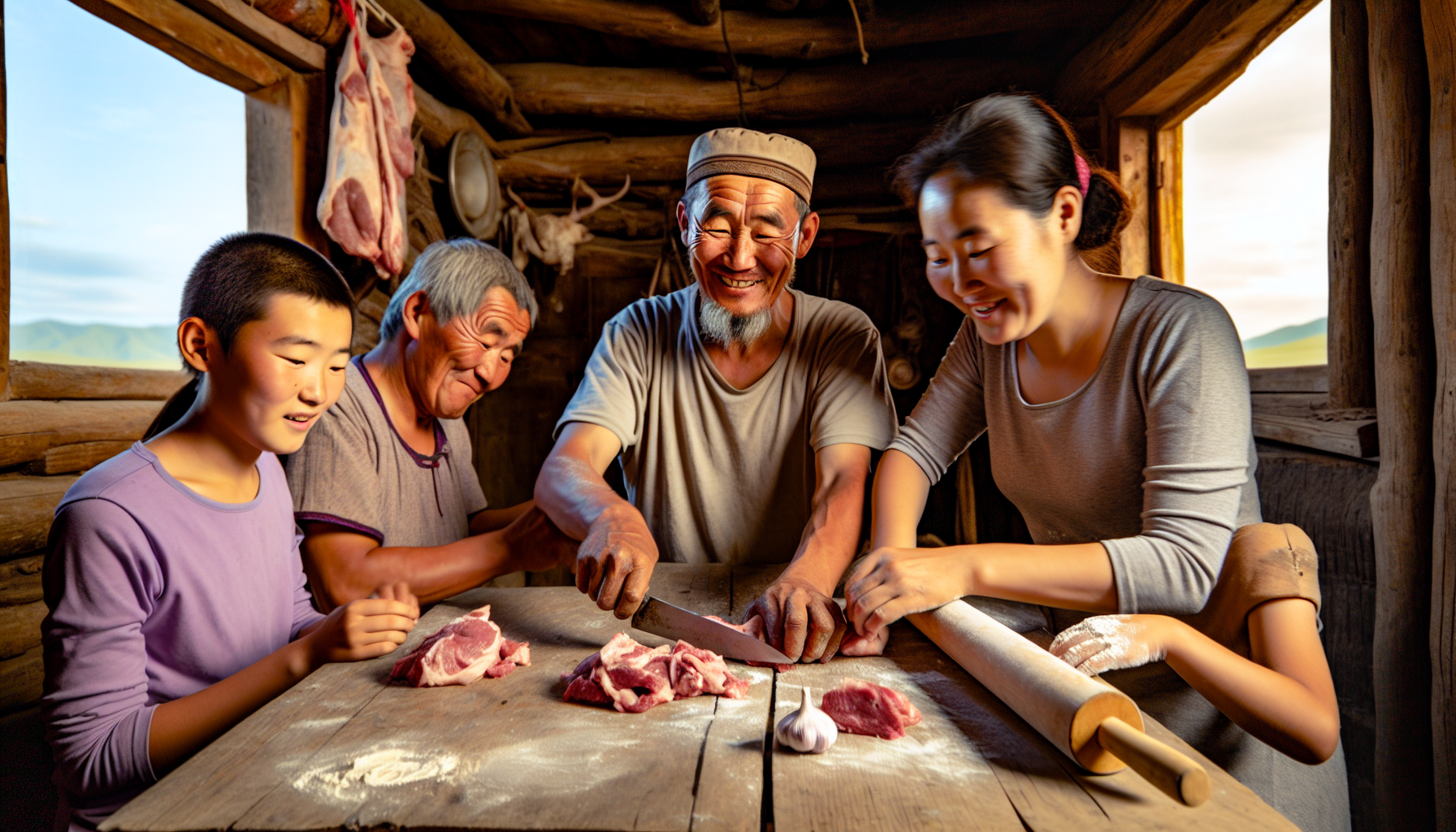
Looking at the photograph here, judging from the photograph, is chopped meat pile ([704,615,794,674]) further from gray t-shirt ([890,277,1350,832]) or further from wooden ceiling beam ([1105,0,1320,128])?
wooden ceiling beam ([1105,0,1320,128])

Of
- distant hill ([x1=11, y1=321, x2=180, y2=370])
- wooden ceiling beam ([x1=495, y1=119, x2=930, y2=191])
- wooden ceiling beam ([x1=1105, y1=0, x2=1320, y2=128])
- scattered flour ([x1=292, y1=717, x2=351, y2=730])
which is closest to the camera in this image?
scattered flour ([x1=292, y1=717, x2=351, y2=730])

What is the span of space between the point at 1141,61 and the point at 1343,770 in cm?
360

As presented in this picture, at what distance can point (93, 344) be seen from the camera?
3.87 m

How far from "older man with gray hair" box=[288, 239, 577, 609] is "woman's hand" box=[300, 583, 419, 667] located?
17.8 inches

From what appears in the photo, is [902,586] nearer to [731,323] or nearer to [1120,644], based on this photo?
[1120,644]

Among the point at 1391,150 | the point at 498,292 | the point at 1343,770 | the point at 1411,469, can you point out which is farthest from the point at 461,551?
the point at 1391,150

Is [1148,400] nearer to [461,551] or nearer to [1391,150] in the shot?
[1391,150]

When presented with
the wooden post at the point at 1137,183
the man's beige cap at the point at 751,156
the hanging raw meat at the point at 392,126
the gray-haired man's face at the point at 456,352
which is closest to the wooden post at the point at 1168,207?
the wooden post at the point at 1137,183

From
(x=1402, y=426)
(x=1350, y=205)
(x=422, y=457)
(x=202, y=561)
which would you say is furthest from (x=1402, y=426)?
(x=202, y=561)

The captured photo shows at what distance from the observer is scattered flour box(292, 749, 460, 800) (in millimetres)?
1143

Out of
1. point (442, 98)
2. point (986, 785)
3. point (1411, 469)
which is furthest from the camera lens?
point (442, 98)

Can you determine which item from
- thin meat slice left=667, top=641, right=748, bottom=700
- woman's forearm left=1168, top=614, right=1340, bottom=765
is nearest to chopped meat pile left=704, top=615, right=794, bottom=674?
thin meat slice left=667, top=641, right=748, bottom=700

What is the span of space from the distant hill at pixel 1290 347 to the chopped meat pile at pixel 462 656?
9.64ft

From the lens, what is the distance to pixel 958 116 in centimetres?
207
